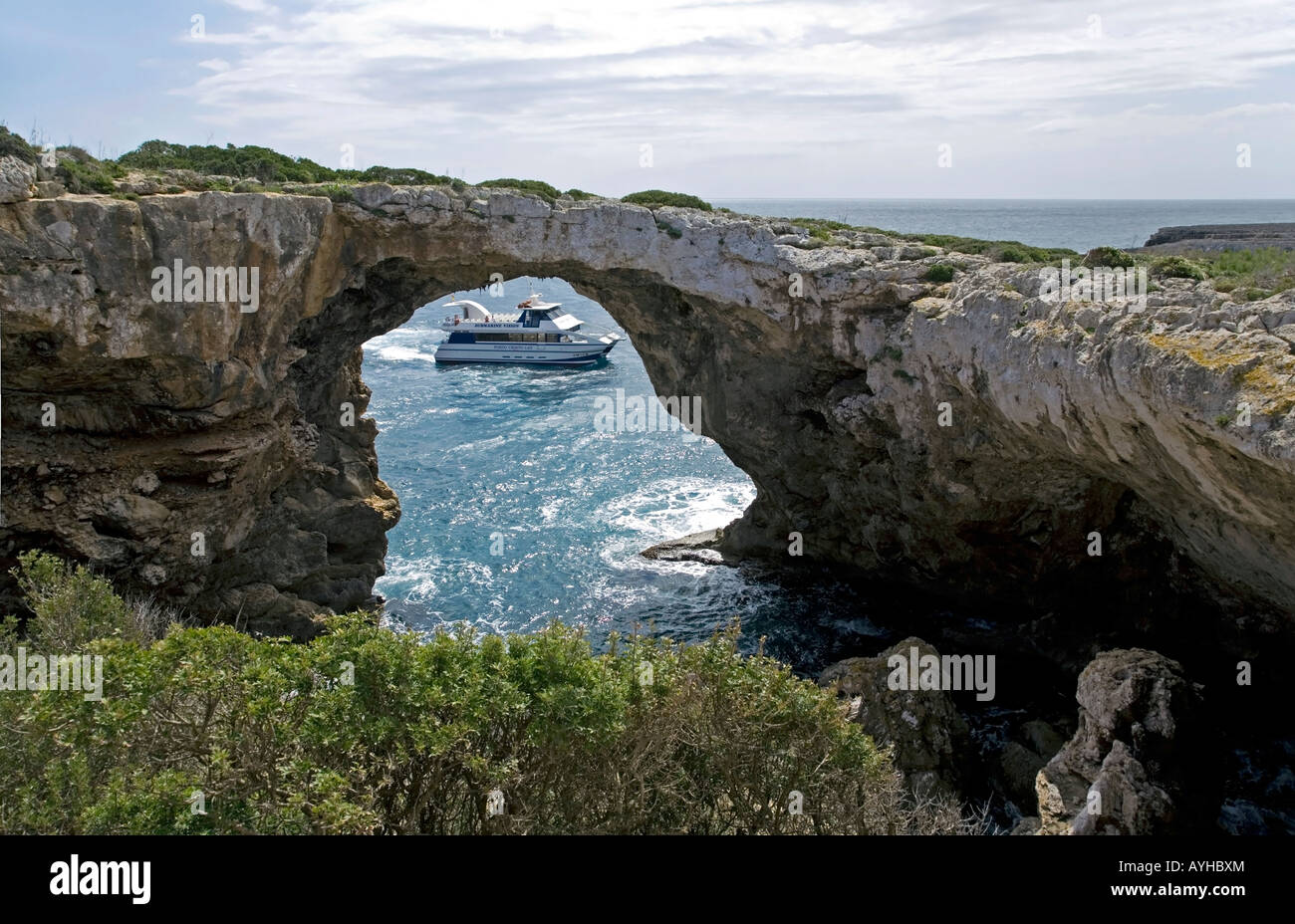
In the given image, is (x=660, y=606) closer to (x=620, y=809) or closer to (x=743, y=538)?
(x=743, y=538)

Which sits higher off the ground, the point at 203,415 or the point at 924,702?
the point at 203,415

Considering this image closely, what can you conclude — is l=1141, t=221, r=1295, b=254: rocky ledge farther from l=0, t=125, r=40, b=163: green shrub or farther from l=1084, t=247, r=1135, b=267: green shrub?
l=0, t=125, r=40, b=163: green shrub

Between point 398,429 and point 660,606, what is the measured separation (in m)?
25.8

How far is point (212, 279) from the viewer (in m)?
21.0

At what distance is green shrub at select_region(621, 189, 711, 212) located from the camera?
29969 millimetres

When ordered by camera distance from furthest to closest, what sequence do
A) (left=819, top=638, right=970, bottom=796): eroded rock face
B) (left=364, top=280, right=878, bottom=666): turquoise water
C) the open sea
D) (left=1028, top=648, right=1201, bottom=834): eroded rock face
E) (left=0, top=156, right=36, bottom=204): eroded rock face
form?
(left=364, top=280, right=878, bottom=666): turquoise water < the open sea < (left=819, top=638, right=970, bottom=796): eroded rock face < (left=0, top=156, right=36, bottom=204): eroded rock face < (left=1028, top=648, right=1201, bottom=834): eroded rock face

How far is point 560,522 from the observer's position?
132 ft

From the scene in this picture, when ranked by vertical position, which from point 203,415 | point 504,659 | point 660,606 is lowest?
point 660,606


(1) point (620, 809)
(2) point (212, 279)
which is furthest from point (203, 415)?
(1) point (620, 809)
